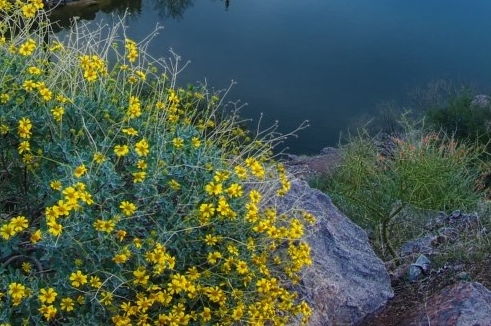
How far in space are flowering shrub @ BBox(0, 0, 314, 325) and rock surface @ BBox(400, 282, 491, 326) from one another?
2.01ft

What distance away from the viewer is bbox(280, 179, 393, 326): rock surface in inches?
153

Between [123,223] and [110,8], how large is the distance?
24.8 metres

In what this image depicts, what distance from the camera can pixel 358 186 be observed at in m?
7.82

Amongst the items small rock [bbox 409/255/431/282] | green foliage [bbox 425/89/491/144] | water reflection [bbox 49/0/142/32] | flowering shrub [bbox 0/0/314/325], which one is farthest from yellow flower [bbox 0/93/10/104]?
water reflection [bbox 49/0/142/32]

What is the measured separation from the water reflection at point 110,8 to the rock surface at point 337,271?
69.7ft

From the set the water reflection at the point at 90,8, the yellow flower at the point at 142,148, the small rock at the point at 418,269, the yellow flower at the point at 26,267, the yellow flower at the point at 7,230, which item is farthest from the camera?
the water reflection at the point at 90,8

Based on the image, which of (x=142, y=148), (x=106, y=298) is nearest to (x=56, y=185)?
(x=142, y=148)

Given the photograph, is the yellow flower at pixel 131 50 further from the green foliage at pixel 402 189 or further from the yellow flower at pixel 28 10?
the green foliage at pixel 402 189

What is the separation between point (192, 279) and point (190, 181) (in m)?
0.47

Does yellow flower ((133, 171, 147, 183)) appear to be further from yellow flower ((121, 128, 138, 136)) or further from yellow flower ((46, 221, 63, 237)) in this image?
yellow flower ((46, 221, 63, 237))

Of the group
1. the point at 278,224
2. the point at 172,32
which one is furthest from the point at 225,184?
the point at 172,32

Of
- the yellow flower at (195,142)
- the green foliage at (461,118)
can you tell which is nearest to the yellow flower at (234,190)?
the yellow flower at (195,142)

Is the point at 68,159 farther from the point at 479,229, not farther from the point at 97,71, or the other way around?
the point at 479,229

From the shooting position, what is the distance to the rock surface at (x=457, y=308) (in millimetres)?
3727
